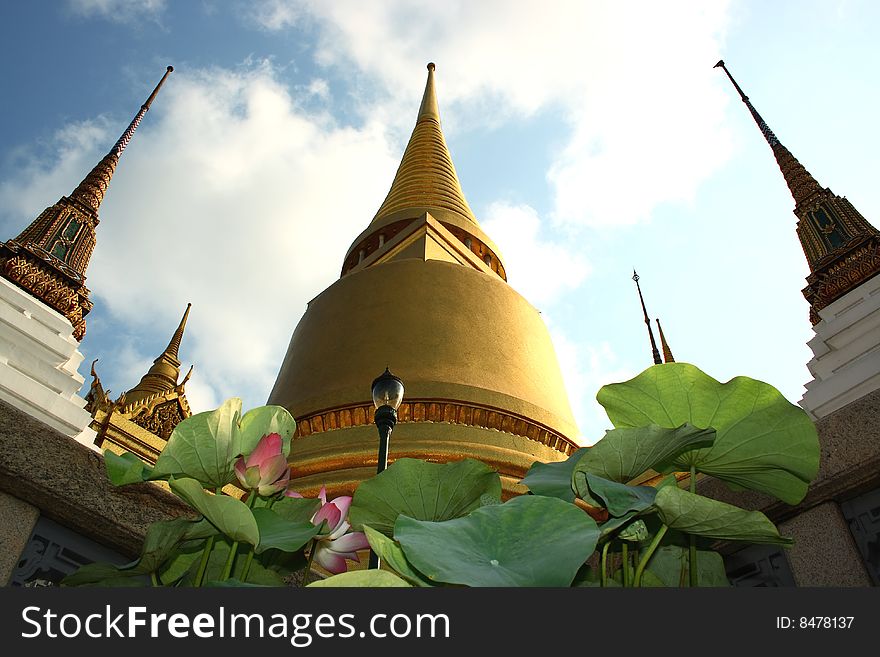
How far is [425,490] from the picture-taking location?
1067 mm

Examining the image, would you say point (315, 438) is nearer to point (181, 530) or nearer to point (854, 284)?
point (854, 284)

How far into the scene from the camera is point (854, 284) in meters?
6.82

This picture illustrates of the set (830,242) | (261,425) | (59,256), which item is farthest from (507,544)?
(830,242)

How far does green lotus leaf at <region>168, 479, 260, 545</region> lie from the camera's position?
35.4 inches

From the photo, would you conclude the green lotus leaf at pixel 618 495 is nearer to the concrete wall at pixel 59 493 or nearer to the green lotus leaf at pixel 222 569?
the green lotus leaf at pixel 222 569

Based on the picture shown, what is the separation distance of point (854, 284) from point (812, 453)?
673 centimetres

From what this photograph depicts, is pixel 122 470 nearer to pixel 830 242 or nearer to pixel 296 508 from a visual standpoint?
pixel 296 508

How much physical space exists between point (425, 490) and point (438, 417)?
5889 mm

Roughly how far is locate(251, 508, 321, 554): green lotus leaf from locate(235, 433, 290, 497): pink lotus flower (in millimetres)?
34

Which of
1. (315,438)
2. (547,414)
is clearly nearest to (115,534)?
(315,438)

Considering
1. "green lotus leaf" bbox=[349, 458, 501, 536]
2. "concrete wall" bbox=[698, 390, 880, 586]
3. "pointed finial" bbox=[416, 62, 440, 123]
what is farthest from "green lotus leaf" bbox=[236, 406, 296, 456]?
"pointed finial" bbox=[416, 62, 440, 123]

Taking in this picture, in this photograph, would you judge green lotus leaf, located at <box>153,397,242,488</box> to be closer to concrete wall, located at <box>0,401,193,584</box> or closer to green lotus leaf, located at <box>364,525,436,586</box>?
green lotus leaf, located at <box>364,525,436,586</box>

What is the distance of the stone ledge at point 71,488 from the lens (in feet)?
4.98

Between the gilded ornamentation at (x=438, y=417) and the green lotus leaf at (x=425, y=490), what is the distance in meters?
5.82
